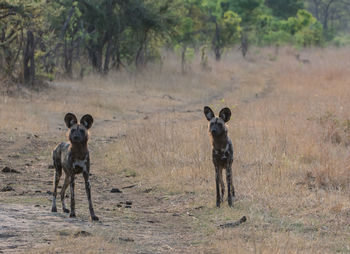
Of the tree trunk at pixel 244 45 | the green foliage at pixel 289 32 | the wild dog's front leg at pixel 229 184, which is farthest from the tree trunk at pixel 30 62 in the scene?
the green foliage at pixel 289 32

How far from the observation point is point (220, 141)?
22.4 ft

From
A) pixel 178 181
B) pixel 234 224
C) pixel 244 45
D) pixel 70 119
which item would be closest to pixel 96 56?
pixel 244 45

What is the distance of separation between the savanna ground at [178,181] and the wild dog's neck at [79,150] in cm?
65

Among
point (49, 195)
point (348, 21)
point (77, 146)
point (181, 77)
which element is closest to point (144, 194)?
point (49, 195)

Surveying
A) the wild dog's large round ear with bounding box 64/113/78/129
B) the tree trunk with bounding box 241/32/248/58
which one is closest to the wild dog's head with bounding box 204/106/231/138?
the wild dog's large round ear with bounding box 64/113/78/129

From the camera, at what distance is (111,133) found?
13711 mm

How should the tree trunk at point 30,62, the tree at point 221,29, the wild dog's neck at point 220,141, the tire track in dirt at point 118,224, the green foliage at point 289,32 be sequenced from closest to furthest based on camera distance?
the tire track in dirt at point 118,224 < the wild dog's neck at point 220,141 < the tree trunk at point 30,62 < the tree at point 221,29 < the green foliage at point 289,32

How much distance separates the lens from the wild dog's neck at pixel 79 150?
6.20 metres

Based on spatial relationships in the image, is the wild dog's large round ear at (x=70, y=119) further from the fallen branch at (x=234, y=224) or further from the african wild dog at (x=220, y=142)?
the fallen branch at (x=234, y=224)

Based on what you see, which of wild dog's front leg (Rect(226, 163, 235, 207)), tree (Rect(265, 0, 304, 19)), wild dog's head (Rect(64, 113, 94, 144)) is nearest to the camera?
wild dog's head (Rect(64, 113, 94, 144))

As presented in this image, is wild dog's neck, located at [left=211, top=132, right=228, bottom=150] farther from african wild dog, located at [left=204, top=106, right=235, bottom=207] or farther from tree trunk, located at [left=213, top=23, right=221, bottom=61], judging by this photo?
tree trunk, located at [left=213, top=23, right=221, bottom=61]

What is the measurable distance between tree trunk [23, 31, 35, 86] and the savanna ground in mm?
993

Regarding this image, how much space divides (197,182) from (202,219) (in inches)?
66.0

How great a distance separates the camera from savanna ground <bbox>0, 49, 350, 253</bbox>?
563 cm
